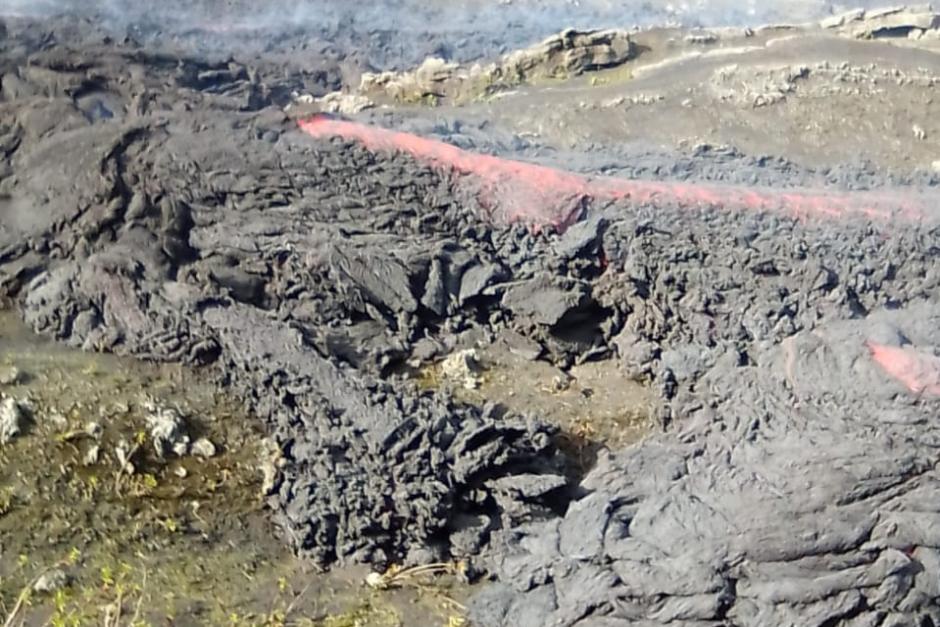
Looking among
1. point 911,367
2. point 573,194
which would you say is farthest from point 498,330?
point 911,367

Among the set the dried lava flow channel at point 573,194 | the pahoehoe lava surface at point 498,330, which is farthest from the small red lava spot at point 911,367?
the dried lava flow channel at point 573,194

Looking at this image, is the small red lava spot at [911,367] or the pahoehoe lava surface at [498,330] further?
the small red lava spot at [911,367]

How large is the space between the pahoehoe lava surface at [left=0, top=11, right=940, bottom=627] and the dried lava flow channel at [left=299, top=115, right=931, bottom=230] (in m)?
0.10

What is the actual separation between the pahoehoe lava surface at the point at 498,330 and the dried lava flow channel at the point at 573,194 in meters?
0.10

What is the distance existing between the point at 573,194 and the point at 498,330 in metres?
1.13

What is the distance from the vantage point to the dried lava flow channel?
829 cm

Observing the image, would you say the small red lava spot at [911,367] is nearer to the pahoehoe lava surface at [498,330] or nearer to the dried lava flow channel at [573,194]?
the pahoehoe lava surface at [498,330]

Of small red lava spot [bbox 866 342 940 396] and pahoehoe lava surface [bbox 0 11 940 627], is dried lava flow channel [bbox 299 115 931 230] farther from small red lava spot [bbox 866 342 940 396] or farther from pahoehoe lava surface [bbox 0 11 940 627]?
small red lava spot [bbox 866 342 940 396]

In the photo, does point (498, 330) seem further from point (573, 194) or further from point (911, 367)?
point (911, 367)

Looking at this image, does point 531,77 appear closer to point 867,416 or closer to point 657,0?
point 657,0

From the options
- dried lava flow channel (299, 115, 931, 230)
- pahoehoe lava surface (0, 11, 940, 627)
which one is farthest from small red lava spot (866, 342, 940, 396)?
dried lava flow channel (299, 115, 931, 230)

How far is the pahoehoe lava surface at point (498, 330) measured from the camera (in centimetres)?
581

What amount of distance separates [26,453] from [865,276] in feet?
17.8

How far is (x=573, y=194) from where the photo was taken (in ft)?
27.5
